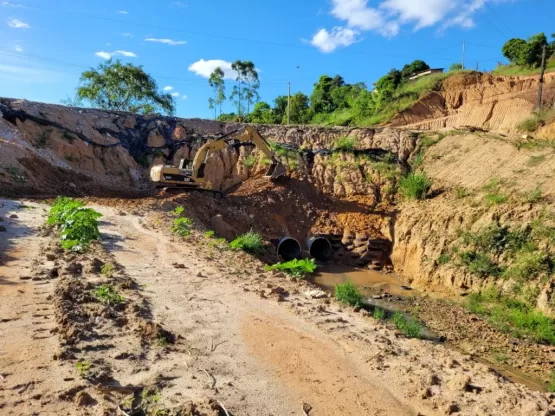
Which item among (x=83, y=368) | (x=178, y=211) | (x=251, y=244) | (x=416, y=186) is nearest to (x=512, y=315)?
(x=251, y=244)

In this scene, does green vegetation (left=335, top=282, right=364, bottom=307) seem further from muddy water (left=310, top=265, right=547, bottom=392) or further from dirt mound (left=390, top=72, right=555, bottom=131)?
dirt mound (left=390, top=72, right=555, bottom=131)

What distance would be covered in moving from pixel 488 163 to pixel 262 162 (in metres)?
9.80

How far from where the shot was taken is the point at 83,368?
409 centimetres

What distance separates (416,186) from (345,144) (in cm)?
475

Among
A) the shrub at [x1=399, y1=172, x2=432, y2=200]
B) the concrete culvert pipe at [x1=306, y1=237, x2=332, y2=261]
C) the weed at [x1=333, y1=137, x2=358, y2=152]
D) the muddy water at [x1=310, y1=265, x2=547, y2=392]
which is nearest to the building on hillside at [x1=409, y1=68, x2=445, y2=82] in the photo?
the weed at [x1=333, y1=137, x2=358, y2=152]

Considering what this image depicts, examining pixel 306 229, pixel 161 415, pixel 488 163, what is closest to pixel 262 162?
pixel 306 229

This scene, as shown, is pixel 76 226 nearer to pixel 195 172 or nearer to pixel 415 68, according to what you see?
pixel 195 172

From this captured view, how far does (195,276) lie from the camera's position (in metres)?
7.70

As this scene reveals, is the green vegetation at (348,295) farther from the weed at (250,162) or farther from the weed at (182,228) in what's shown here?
the weed at (250,162)

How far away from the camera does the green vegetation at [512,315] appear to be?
10539mm

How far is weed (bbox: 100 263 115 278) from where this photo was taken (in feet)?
22.9

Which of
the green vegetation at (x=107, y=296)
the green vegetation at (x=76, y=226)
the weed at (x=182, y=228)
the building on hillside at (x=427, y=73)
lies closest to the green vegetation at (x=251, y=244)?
the weed at (x=182, y=228)

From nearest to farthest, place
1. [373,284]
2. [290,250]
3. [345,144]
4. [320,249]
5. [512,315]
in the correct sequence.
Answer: [512,315]
[373,284]
[290,250]
[320,249]
[345,144]

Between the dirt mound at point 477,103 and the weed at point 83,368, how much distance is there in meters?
25.5
